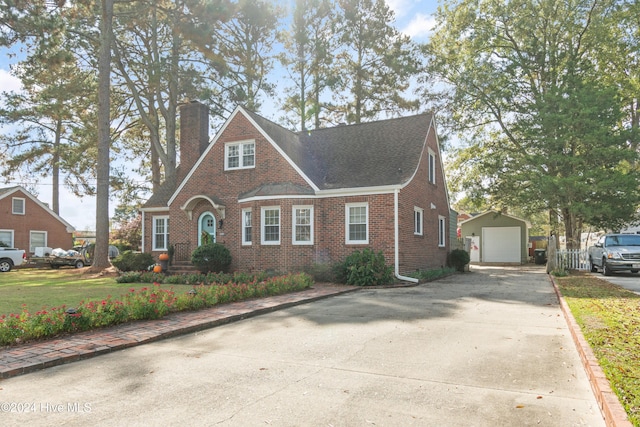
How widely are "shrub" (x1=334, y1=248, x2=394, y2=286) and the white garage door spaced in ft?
66.9

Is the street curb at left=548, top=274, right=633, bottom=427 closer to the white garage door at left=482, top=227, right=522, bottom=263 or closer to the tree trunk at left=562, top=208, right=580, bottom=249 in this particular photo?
the tree trunk at left=562, top=208, right=580, bottom=249

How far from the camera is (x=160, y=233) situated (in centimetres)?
2208

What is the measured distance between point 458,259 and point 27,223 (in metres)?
30.2

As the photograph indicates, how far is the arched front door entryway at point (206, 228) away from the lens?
19.2 meters

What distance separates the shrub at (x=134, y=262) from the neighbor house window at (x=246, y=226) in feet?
17.7

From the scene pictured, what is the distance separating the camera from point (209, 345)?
22.2 ft

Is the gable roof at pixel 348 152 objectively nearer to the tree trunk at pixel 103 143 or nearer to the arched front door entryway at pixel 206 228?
the arched front door entryway at pixel 206 228

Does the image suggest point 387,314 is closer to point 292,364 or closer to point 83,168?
point 292,364

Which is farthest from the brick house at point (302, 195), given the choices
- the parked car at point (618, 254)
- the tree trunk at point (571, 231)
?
the tree trunk at point (571, 231)

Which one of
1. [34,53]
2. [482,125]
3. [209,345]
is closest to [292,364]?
[209,345]

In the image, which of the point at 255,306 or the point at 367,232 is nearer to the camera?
the point at 255,306

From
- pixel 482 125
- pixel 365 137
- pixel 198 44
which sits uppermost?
pixel 198 44

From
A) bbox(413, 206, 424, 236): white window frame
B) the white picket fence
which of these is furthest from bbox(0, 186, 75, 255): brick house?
the white picket fence

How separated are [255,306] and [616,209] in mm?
18368
